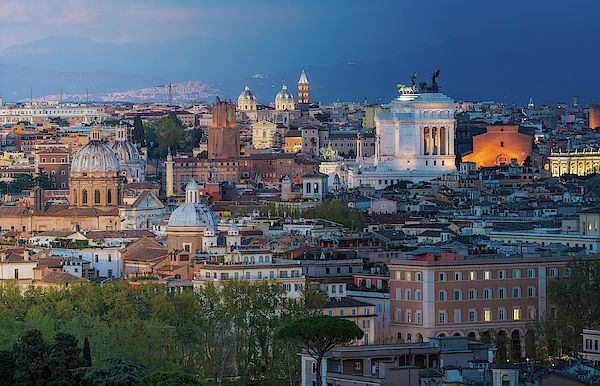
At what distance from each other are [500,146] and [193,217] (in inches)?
2187

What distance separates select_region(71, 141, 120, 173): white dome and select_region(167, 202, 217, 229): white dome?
22.4 metres

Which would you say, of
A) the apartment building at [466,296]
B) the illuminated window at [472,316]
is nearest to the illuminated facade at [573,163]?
the apartment building at [466,296]

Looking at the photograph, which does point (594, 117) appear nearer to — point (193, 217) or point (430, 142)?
point (430, 142)

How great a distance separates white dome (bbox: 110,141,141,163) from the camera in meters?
129

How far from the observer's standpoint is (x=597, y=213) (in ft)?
246

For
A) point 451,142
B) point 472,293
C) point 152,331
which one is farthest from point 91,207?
point 152,331

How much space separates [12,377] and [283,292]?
10214 millimetres

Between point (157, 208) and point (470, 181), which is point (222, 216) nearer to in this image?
point (157, 208)

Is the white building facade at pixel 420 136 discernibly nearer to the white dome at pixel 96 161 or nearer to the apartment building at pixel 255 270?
the white dome at pixel 96 161

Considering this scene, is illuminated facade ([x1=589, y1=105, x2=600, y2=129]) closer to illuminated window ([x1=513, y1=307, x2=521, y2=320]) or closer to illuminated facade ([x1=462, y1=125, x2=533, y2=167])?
illuminated facade ([x1=462, y1=125, x2=533, y2=167])

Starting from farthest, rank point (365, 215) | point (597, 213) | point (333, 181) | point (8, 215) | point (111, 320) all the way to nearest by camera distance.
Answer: point (333, 181) → point (8, 215) → point (365, 215) → point (597, 213) → point (111, 320)

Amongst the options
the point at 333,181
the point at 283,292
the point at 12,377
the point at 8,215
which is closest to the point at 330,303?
the point at 283,292

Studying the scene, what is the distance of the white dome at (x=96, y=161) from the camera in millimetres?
102562

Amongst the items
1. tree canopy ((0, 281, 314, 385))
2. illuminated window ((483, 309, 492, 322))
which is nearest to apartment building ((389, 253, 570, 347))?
illuminated window ((483, 309, 492, 322))
